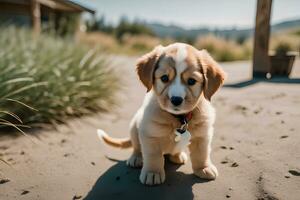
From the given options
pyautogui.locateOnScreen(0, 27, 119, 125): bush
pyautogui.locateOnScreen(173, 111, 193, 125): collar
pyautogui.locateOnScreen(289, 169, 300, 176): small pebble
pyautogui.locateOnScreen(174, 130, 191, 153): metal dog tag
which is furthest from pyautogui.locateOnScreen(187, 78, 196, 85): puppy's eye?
pyautogui.locateOnScreen(0, 27, 119, 125): bush

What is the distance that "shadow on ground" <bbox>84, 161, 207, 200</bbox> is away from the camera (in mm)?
2723

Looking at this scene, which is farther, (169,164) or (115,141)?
(115,141)

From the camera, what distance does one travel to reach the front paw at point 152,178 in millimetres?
2846

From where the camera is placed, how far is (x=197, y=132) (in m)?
2.79

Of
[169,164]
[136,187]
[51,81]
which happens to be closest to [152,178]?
[136,187]

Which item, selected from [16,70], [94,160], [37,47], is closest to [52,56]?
[37,47]

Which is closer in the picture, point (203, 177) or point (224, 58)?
point (203, 177)

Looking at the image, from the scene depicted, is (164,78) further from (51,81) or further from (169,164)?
(51,81)

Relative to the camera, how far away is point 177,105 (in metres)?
2.46

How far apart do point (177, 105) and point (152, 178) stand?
75 cm

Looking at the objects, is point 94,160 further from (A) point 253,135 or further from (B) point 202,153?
(A) point 253,135

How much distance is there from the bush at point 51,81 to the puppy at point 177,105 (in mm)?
1968

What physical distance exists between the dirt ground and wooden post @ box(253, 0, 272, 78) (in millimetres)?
3401

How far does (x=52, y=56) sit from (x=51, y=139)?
2.23m
